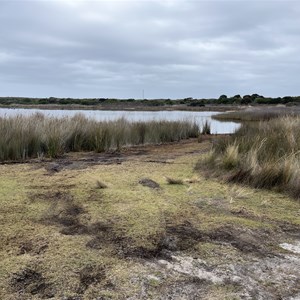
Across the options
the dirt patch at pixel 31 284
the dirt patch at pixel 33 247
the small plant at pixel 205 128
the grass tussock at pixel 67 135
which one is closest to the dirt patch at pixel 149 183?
the dirt patch at pixel 33 247

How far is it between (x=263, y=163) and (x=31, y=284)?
4143 mm

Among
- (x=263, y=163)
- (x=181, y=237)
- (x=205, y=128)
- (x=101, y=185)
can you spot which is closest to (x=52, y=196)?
(x=101, y=185)

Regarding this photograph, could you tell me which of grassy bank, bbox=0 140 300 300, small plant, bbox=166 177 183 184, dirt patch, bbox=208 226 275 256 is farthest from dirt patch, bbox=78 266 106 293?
small plant, bbox=166 177 183 184

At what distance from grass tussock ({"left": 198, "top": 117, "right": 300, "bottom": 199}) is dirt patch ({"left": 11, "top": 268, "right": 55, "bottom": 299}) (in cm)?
359

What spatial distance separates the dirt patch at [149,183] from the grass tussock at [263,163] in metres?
1.12

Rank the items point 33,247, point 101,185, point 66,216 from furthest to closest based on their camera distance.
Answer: point 101,185, point 66,216, point 33,247

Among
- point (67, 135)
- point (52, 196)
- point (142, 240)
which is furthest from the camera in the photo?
point (67, 135)

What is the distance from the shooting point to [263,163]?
5750 mm

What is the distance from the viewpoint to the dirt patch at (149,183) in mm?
5211

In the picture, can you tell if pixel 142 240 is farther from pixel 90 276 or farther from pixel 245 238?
pixel 245 238

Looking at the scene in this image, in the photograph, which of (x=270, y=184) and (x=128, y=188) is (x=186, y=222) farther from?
(x=270, y=184)

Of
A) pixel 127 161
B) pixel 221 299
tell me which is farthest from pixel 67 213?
pixel 127 161

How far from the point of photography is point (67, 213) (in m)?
3.92

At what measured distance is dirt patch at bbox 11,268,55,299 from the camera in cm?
234
